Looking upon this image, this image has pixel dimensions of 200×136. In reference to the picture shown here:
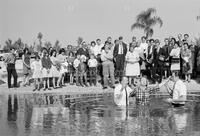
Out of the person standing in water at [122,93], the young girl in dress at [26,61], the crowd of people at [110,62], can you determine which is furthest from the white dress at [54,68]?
the person standing in water at [122,93]

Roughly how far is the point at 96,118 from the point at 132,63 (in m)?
9.05

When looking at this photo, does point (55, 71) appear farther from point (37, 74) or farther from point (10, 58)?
point (10, 58)

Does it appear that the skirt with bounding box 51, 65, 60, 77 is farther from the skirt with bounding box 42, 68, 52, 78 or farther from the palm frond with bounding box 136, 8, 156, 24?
the palm frond with bounding box 136, 8, 156, 24

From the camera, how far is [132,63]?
22016 mm

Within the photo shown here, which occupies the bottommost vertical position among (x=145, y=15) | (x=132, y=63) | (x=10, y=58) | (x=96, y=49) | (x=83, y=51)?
(x=132, y=63)

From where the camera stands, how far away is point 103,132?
35.5 ft

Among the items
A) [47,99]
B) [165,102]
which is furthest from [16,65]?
[165,102]

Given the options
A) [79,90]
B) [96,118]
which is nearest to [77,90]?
[79,90]

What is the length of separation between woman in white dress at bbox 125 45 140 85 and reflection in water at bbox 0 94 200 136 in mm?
3688

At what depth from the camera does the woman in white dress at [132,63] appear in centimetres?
2189

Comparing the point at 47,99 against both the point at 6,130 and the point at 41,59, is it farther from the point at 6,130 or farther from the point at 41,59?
the point at 6,130

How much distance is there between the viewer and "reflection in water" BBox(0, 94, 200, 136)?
10995 millimetres

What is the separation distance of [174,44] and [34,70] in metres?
6.30

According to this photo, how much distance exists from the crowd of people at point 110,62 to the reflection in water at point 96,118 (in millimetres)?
4087
